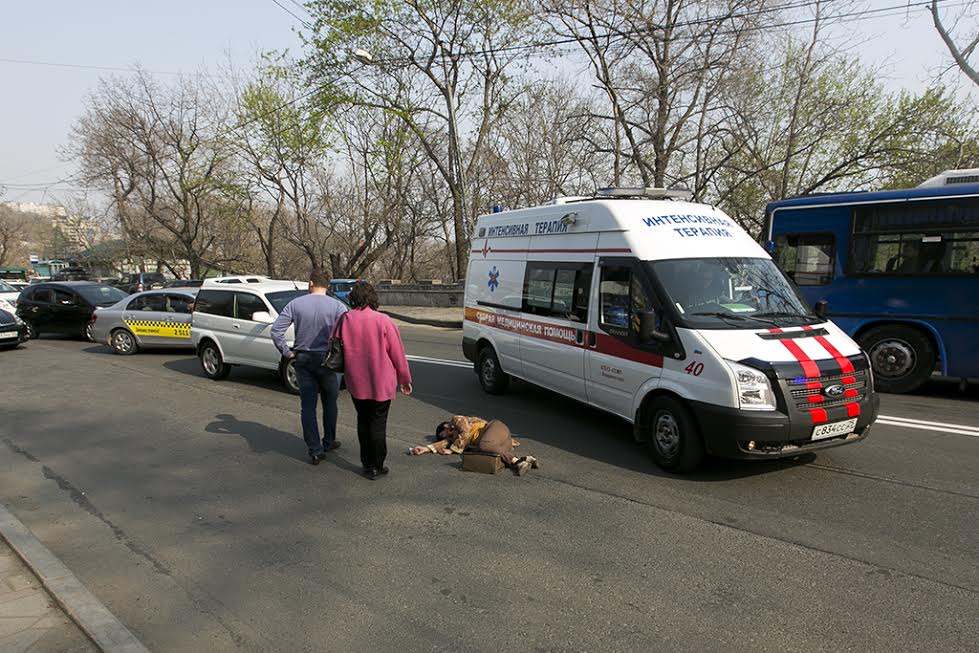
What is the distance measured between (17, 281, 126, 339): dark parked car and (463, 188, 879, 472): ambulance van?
527 inches

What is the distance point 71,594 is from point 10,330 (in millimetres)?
13611

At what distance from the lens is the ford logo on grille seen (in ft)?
15.7

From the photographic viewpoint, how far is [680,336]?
5.11 meters

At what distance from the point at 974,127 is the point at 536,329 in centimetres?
2085

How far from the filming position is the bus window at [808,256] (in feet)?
30.1

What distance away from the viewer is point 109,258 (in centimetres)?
3828

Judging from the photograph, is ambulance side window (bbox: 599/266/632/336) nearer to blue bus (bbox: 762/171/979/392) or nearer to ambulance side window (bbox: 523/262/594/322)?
ambulance side window (bbox: 523/262/594/322)

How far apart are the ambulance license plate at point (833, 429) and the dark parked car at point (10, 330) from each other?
16.5m

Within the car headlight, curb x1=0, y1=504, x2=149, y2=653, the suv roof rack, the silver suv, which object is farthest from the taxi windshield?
the silver suv

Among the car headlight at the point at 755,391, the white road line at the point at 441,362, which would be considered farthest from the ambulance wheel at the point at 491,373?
the car headlight at the point at 755,391

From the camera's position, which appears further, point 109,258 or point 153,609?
point 109,258

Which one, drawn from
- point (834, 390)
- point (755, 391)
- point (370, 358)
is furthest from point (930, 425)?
point (370, 358)

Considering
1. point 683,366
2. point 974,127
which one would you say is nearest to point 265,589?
point 683,366

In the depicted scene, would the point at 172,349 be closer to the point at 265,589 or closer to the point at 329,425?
the point at 329,425
